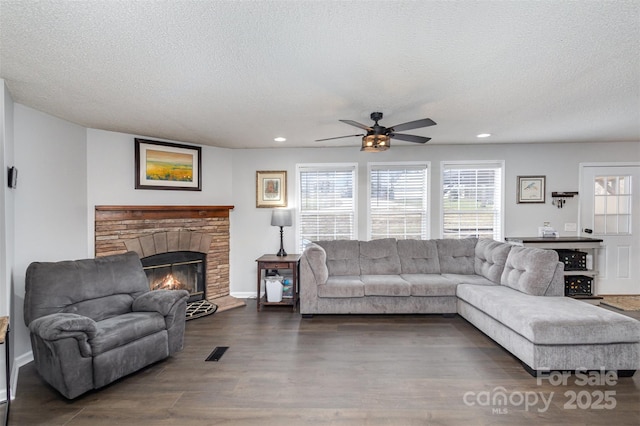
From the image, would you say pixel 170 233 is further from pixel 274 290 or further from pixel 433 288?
pixel 433 288

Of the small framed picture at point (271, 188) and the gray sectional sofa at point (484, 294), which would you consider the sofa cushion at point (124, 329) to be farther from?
the small framed picture at point (271, 188)

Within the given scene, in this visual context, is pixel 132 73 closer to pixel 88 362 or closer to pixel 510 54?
pixel 88 362

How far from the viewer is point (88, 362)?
2.28m

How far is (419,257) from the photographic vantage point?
4.53 m

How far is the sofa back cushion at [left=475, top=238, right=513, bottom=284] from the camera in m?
3.88

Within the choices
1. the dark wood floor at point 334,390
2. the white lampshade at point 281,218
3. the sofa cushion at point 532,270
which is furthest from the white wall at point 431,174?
the dark wood floor at point 334,390

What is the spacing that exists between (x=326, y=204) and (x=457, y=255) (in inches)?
87.5

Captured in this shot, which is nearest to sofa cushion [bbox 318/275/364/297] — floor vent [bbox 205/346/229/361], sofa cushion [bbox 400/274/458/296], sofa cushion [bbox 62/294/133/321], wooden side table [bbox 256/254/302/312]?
wooden side table [bbox 256/254/302/312]

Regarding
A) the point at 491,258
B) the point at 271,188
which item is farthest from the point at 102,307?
the point at 491,258

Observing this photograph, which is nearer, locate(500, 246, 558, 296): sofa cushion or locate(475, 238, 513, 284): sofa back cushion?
locate(500, 246, 558, 296): sofa cushion

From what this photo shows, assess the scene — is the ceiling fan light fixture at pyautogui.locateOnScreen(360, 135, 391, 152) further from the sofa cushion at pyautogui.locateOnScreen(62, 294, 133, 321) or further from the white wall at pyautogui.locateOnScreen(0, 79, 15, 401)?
the white wall at pyautogui.locateOnScreen(0, 79, 15, 401)

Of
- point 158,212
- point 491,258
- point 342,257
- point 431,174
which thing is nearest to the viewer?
point 491,258

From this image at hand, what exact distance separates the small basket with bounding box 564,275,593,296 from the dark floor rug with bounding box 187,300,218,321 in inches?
206

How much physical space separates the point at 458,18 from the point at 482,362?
284 cm
